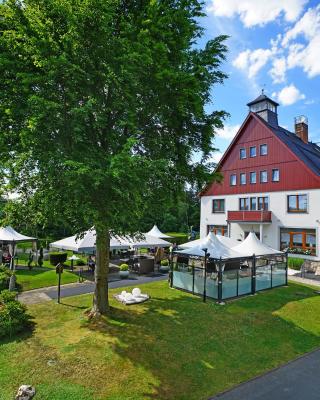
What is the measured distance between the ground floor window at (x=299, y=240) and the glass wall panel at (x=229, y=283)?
12732 millimetres

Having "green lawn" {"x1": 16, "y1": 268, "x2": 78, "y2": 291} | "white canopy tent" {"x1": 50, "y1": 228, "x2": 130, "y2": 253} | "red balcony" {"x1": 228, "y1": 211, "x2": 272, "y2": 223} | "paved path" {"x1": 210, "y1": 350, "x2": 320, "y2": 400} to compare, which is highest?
"red balcony" {"x1": 228, "y1": 211, "x2": 272, "y2": 223}

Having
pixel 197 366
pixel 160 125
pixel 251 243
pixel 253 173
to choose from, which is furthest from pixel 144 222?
pixel 253 173

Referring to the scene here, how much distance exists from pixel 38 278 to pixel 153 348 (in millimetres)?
11125

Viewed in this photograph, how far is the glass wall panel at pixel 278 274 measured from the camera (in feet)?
56.1

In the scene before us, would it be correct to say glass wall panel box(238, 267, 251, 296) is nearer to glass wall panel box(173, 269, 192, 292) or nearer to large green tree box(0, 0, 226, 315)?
glass wall panel box(173, 269, 192, 292)

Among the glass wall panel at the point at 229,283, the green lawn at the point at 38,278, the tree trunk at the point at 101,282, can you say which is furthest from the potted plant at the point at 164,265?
the tree trunk at the point at 101,282

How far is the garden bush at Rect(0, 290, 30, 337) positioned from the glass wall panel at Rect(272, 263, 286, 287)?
1296 cm

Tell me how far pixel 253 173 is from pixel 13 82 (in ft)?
82.2

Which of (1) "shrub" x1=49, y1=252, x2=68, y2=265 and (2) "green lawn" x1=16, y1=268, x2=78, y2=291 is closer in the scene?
(2) "green lawn" x1=16, y1=268, x2=78, y2=291

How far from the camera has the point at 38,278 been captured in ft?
57.7

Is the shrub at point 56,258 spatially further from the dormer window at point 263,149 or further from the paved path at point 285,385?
the dormer window at point 263,149

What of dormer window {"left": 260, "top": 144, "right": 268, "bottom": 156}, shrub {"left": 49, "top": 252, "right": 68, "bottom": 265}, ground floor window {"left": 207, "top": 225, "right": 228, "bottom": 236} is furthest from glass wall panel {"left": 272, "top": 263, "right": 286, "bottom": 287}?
shrub {"left": 49, "top": 252, "right": 68, "bottom": 265}

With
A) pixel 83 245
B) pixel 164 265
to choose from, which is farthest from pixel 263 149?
pixel 83 245

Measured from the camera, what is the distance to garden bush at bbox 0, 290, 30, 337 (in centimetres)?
943
